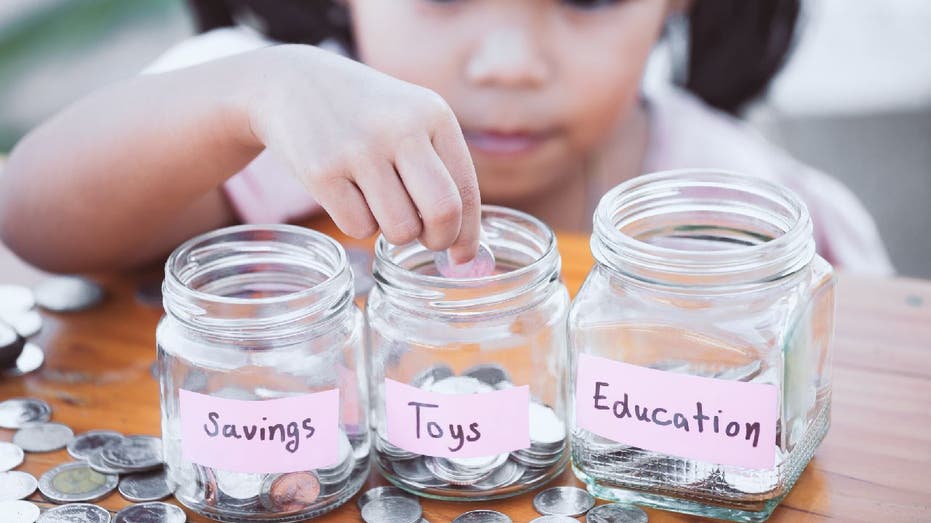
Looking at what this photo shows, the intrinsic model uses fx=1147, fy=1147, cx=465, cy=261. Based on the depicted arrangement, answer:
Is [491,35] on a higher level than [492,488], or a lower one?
higher

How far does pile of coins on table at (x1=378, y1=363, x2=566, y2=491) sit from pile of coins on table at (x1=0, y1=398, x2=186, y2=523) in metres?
0.12

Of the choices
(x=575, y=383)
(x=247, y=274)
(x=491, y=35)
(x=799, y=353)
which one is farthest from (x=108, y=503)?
(x=491, y=35)

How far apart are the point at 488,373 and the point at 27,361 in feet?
1.12

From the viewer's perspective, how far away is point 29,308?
2.80 ft

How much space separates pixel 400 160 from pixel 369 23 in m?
0.60

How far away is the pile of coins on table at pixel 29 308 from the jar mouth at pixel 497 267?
28 cm

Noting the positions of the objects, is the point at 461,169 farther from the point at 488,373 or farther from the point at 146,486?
the point at 146,486

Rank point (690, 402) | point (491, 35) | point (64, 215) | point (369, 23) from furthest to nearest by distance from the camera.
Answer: point (369, 23), point (491, 35), point (64, 215), point (690, 402)

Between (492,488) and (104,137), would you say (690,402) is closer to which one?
(492,488)

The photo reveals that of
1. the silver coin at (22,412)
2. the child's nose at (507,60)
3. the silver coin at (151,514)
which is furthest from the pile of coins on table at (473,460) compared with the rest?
the child's nose at (507,60)

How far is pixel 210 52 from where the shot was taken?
1.13 meters

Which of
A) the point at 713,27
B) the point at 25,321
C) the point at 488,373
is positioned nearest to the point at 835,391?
the point at 488,373

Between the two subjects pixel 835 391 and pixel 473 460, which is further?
pixel 835 391

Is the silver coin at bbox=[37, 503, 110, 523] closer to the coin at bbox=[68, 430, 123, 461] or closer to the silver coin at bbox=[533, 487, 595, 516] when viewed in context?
the coin at bbox=[68, 430, 123, 461]
